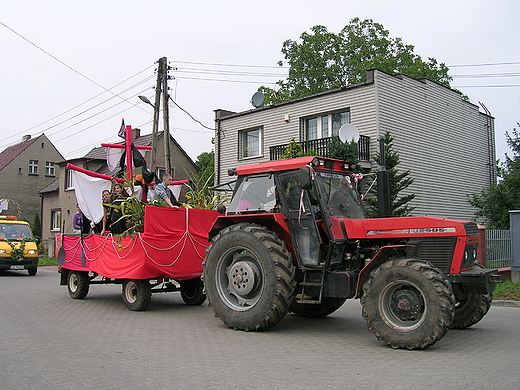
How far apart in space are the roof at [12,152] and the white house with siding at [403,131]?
25894 millimetres

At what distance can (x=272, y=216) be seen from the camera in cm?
774

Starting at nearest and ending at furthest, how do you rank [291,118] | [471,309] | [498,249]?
[471,309]
[498,249]
[291,118]

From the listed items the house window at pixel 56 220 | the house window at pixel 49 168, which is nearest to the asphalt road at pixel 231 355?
the house window at pixel 56 220

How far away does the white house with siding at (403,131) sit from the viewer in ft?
65.8

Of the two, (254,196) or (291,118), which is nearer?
(254,196)

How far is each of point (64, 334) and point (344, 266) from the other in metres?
4.14

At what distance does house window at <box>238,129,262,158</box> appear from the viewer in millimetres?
24562

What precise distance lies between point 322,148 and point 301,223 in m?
13.3

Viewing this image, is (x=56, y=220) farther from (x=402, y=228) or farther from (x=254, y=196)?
(x=402, y=228)

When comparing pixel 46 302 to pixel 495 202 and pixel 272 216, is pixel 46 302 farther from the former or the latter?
pixel 495 202

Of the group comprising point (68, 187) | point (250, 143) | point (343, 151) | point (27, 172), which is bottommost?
point (68, 187)

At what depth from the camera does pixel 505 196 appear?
1936 centimetres

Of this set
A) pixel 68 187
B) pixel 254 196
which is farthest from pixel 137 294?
pixel 68 187

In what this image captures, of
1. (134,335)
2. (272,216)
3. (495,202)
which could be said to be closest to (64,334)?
(134,335)
